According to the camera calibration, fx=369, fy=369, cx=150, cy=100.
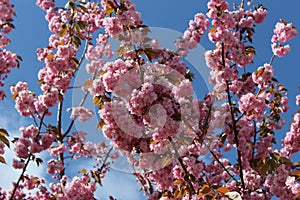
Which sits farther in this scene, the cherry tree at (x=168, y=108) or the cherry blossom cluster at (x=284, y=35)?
the cherry blossom cluster at (x=284, y=35)

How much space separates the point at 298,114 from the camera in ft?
19.4

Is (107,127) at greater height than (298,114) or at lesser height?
lesser

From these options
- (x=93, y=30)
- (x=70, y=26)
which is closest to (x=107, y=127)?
(x=70, y=26)

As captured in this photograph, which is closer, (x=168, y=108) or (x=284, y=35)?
(x=168, y=108)

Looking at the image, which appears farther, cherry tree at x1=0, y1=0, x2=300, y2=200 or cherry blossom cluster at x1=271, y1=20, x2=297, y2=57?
cherry blossom cluster at x1=271, y1=20, x2=297, y2=57

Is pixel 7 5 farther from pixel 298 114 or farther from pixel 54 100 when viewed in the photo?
pixel 298 114

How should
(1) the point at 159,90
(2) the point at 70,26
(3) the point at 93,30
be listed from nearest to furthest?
(1) the point at 159,90
(2) the point at 70,26
(3) the point at 93,30

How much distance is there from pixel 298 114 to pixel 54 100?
3.93m

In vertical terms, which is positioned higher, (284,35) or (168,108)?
(284,35)

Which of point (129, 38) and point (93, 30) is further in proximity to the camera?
point (93, 30)

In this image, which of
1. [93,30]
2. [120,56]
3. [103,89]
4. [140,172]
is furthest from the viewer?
[93,30]

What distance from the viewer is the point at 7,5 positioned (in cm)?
662

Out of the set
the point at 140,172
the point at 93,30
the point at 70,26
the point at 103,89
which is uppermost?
the point at 93,30

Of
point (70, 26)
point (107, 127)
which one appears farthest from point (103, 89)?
point (70, 26)
